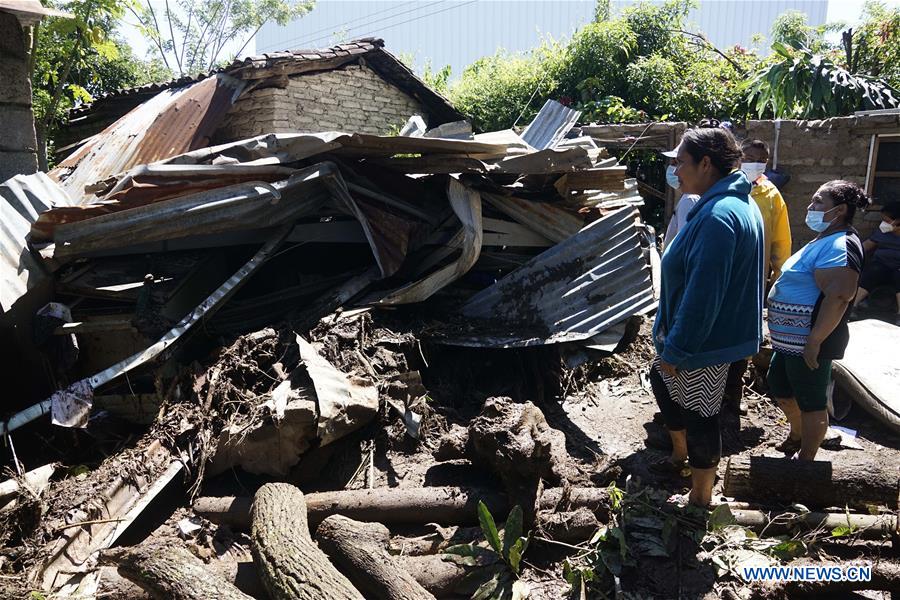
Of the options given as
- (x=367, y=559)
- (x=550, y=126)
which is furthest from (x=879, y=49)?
(x=367, y=559)

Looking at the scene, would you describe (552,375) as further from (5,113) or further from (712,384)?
(5,113)

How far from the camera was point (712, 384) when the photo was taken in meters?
3.04

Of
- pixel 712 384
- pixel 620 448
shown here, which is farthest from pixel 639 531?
pixel 620 448

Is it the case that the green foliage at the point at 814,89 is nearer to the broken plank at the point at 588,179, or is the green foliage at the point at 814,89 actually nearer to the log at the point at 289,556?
the broken plank at the point at 588,179

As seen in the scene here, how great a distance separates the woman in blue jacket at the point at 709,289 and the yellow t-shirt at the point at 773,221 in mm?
1634

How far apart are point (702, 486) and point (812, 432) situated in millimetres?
801

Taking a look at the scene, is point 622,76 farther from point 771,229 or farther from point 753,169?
point 771,229

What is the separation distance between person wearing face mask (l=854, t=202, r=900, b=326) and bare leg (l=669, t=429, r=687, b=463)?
407cm

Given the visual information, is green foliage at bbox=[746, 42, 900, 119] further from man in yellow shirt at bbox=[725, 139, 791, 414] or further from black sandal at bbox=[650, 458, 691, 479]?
black sandal at bbox=[650, 458, 691, 479]

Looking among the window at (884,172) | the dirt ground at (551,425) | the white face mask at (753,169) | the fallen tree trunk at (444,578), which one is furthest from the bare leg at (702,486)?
the window at (884,172)

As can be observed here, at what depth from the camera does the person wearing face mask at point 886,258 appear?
653 centimetres

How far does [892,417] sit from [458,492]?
2.98 m

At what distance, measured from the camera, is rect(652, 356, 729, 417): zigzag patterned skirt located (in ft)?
9.95

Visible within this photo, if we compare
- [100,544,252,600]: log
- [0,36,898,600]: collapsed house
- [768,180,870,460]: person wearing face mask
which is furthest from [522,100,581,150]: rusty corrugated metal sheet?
[100,544,252,600]: log
